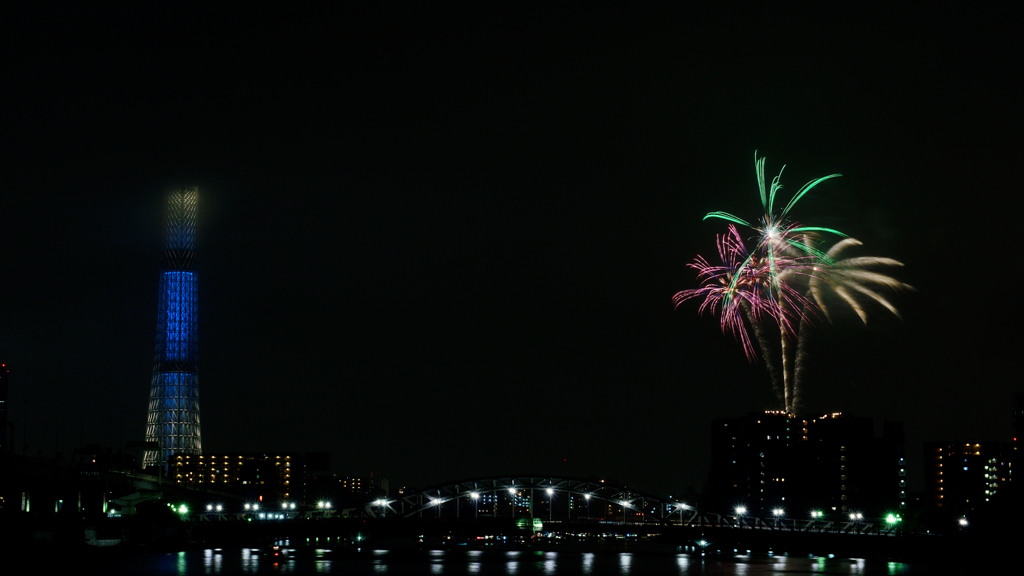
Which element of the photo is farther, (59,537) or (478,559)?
(478,559)

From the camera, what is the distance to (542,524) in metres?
180

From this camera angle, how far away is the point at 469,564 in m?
129

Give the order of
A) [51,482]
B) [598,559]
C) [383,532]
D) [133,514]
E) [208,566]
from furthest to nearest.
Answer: [383,532] → [133,514] → [598,559] → [51,482] → [208,566]

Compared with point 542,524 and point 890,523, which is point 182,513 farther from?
point 890,523

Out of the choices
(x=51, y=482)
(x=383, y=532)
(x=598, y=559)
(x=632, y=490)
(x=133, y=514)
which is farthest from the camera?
(x=632, y=490)

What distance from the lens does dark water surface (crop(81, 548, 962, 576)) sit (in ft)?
359

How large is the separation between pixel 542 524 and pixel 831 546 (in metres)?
53.5

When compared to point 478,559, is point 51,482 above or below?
above

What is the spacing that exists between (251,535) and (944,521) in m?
86.0

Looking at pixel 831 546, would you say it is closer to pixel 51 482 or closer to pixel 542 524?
A: pixel 542 524

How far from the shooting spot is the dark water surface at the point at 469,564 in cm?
10931

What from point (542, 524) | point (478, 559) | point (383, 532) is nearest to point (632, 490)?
point (542, 524)

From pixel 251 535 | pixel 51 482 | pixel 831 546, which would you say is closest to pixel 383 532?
pixel 251 535

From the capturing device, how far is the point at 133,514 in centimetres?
15238
